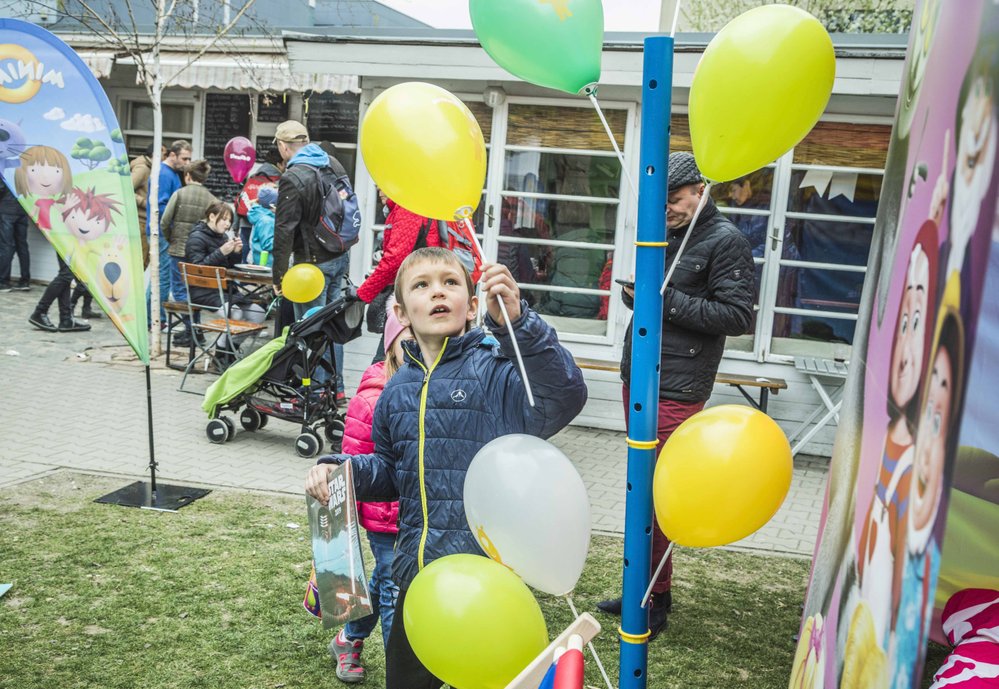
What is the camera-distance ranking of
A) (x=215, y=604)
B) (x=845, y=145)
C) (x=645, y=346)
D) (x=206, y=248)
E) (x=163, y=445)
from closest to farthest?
(x=645, y=346) → (x=215, y=604) → (x=163, y=445) → (x=845, y=145) → (x=206, y=248)

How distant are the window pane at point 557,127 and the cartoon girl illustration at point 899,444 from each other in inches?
259

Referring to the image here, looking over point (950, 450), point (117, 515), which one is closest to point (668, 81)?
point (950, 450)

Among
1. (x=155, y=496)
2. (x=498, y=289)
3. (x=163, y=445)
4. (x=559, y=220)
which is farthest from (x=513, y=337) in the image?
(x=559, y=220)

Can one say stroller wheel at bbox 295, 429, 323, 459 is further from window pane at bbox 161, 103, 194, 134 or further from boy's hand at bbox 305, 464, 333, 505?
window pane at bbox 161, 103, 194, 134

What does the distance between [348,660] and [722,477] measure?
6.73ft

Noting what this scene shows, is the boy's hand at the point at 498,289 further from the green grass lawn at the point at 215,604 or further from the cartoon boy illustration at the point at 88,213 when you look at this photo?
the cartoon boy illustration at the point at 88,213

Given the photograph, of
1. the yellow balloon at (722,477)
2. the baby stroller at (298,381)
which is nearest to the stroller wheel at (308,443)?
the baby stroller at (298,381)

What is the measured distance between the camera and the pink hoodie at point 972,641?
206 cm

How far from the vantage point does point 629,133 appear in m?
7.78

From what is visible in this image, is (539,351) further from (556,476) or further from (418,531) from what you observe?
Result: (418,531)

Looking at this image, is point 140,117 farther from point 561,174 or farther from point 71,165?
point 71,165

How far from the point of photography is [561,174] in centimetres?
801

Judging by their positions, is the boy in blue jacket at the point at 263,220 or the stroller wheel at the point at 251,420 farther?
the boy in blue jacket at the point at 263,220

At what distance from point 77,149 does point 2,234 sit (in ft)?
31.5
